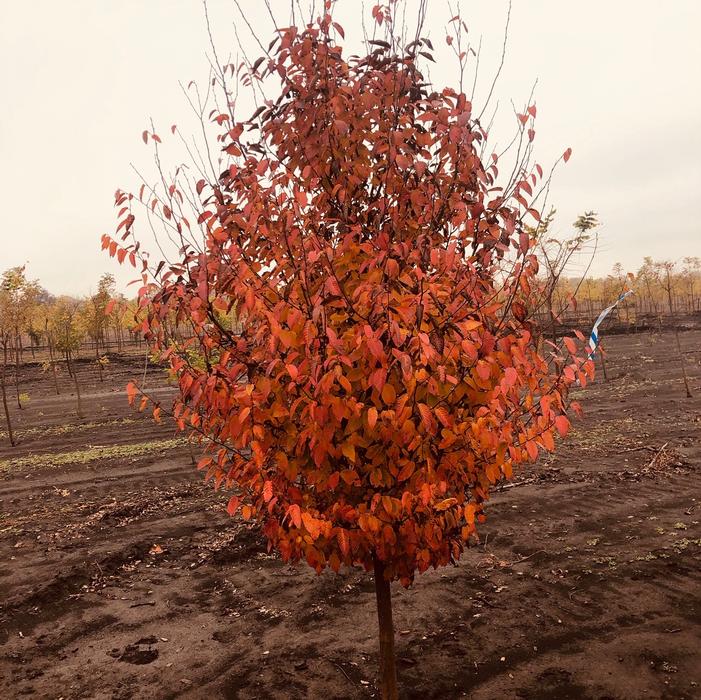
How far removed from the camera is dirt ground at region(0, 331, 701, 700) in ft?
18.3

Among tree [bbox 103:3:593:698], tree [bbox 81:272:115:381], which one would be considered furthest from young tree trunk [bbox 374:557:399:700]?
tree [bbox 81:272:115:381]

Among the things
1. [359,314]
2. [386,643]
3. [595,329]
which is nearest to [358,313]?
[359,314]

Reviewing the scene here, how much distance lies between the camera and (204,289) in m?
3.02

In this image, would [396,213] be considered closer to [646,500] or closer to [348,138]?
[348,138]

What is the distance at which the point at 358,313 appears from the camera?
123 inches

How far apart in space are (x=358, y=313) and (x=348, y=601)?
5192 millimetres

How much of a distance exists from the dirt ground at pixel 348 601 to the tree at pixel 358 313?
2.66 meters

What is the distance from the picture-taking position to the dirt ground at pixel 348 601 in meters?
5.58

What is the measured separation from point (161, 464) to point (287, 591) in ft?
26.4

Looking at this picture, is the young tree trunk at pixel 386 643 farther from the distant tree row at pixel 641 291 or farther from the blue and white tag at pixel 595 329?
the distant tree row at pixel 641 291

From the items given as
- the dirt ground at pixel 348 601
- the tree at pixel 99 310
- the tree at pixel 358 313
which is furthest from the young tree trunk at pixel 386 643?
the tree at pixel 99 310

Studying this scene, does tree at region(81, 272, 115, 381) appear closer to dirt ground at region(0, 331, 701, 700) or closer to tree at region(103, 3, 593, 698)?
dirt ground at region(0, 331, 701, 700)

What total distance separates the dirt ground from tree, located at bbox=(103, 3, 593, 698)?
8.73 ft

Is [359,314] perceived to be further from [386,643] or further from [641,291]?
[641,291]
